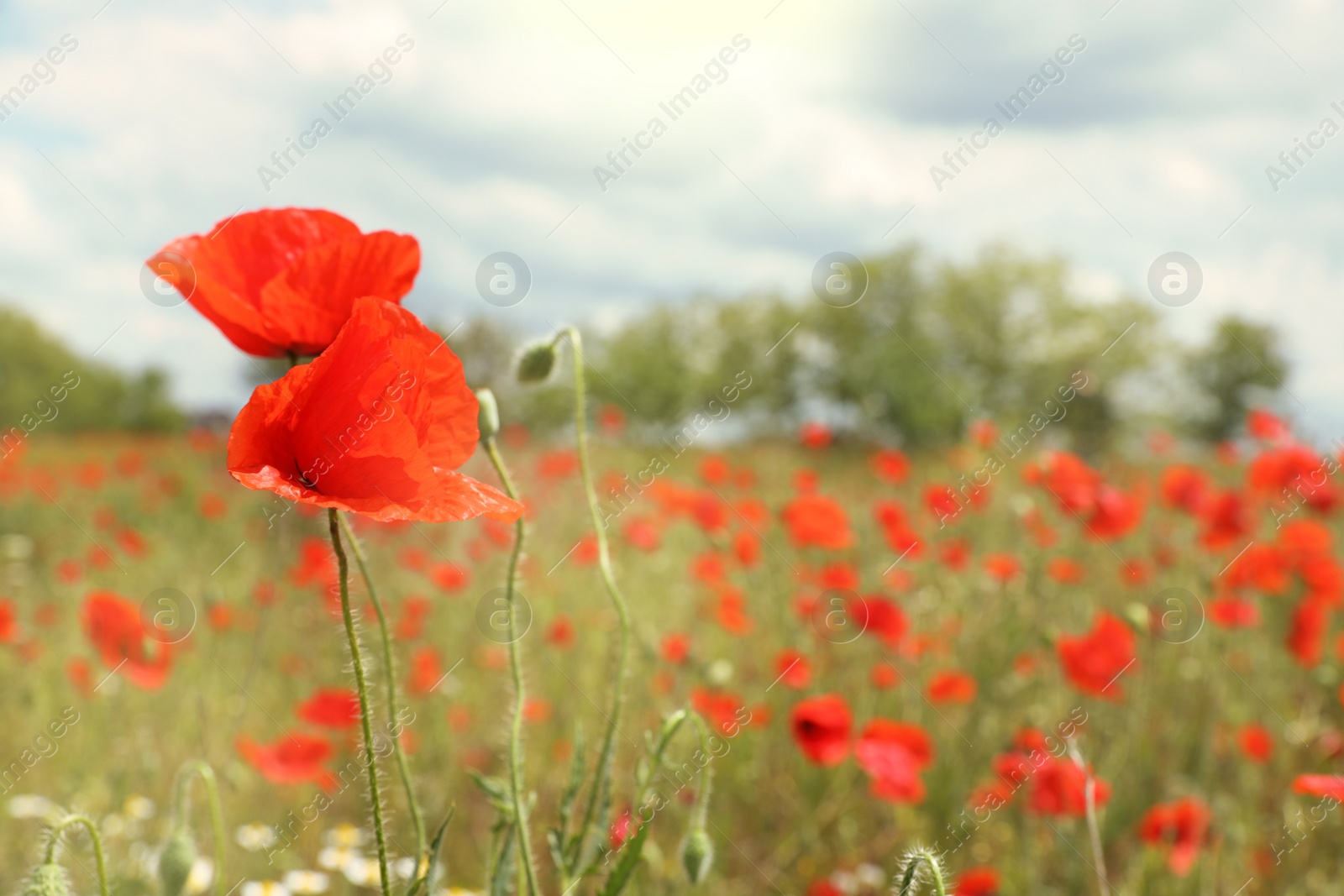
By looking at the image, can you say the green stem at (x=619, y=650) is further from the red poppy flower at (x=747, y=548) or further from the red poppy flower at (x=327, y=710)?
the red poppy flower at (x=747, y=548)

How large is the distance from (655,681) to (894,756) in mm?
1088

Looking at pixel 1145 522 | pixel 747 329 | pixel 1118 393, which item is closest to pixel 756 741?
pixel 1145 522

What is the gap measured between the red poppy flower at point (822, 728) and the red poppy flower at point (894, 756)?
6cm

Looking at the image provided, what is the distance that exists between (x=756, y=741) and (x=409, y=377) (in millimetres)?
2647

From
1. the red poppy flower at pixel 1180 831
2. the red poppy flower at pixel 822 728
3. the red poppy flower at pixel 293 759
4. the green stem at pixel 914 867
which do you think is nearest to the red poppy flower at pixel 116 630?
the red poppy flower at pixel 293 759

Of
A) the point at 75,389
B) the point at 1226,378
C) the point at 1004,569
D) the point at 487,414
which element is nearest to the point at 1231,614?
the point at 1004,569

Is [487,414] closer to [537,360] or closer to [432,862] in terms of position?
[537,360]

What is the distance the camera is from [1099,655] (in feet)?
8.87

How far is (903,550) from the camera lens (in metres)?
3.52

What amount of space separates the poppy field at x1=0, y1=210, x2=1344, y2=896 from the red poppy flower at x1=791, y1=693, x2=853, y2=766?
0.01 m

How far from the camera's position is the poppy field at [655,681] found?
98cm

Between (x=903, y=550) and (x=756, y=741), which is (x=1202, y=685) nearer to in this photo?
(x=903, y=550)

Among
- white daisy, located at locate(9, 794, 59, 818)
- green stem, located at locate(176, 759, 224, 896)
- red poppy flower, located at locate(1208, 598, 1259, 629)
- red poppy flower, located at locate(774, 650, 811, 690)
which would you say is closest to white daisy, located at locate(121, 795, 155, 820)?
white daisy, located at locate(9, 794, 59, 818)

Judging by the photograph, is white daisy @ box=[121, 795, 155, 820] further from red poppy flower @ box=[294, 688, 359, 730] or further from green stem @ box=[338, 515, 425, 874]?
green stem @ box=[338, 515, 425, 874]
